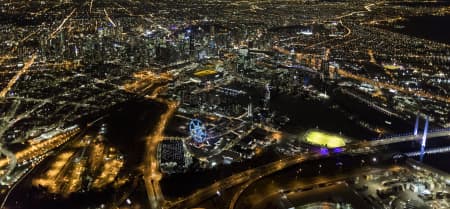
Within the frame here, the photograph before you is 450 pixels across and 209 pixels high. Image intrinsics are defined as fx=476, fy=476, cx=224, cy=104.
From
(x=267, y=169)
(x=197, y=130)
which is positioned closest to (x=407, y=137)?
(x=267, y=169)

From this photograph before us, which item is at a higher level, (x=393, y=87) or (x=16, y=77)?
(x=16, y=77)

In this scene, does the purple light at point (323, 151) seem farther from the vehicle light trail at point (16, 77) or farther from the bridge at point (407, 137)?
the vehicle light trail at point (16, 77)

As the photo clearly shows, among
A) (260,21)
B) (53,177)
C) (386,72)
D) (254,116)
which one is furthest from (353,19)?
(53,177)

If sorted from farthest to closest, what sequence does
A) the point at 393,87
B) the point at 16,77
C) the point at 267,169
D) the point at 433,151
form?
the point at 16,77, the point at 393,87, the point at 433,151, the point at 267,169

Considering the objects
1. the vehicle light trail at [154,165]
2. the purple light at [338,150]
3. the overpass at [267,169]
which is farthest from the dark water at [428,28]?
the vehicle light trail at [154,165]

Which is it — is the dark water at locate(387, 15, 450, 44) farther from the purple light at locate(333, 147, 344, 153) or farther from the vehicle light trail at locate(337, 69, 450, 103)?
the purple light at locate(333, 147, 344, 153)

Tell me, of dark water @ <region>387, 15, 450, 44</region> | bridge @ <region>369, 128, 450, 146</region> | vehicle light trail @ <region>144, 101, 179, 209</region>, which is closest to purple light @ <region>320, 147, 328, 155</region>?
bridge @ <region>369, 128, 450, 146</region>

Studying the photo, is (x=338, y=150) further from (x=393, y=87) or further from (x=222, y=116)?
(x=393, y=87)

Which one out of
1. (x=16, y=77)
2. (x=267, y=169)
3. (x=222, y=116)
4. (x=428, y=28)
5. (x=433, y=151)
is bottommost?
(x=433, y=151)

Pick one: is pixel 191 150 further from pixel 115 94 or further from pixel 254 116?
pixel 115 94
